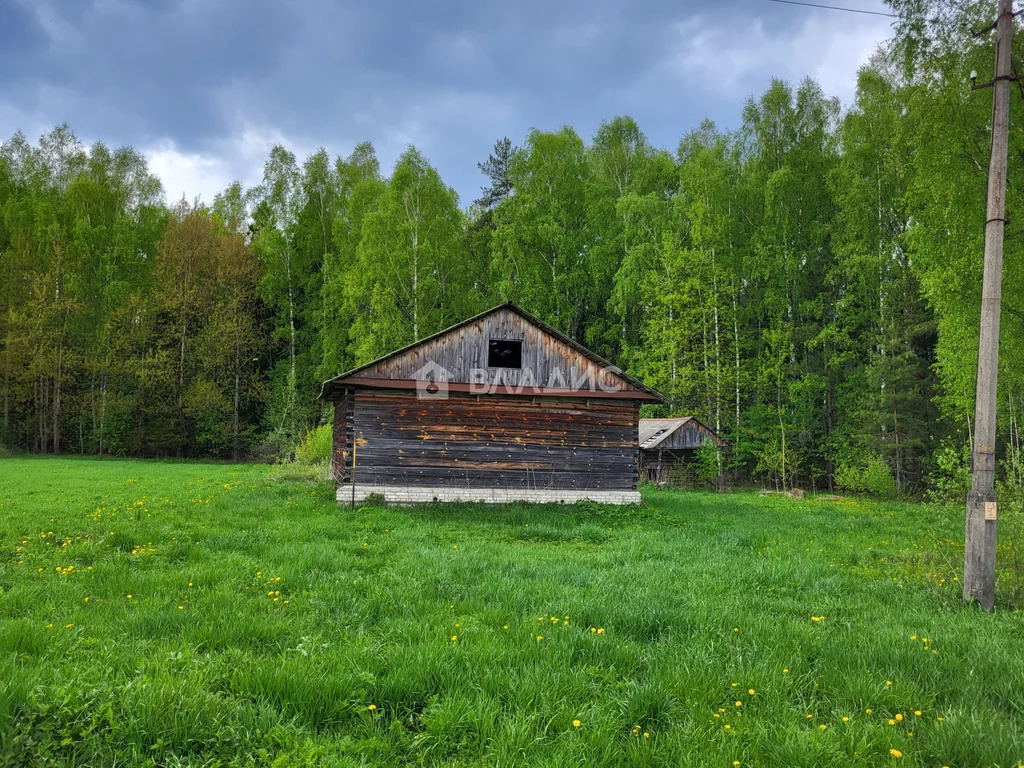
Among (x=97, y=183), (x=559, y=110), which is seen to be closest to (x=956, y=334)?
(x=559, y=110)

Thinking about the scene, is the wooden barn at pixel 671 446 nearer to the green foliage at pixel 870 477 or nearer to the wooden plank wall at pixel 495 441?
the green foliage at pixel 870 477

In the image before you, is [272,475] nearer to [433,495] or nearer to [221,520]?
[433,495]

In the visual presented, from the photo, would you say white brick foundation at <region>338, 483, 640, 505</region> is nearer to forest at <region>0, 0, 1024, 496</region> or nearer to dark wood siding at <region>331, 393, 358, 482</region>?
dark wood siding at <region>331, 393, 358, 482</region>

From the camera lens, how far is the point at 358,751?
3406 millimetres

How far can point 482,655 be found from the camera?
4.65m

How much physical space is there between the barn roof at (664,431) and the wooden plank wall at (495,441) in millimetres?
10745

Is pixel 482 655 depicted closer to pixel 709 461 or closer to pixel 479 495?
pixel 479 495

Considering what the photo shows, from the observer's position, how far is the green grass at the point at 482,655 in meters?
3.44

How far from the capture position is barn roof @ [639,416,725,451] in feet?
91.1

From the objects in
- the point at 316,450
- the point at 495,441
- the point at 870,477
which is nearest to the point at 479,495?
the point at 495,441

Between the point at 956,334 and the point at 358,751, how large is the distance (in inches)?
703

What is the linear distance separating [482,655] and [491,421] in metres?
12.3

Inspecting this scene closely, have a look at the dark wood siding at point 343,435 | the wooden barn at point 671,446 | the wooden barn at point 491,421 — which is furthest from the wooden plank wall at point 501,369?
the wooden barn at point 671,446

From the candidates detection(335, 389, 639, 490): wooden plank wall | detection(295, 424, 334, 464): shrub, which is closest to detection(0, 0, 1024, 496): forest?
detection(295, 424, 334, 464): shrub
